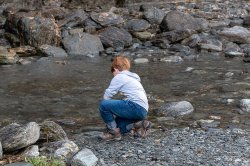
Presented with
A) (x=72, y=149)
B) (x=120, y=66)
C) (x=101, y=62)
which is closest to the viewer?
(x=72, y=149)

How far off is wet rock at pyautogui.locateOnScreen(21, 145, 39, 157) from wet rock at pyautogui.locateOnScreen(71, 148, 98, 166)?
Answer: 2.33ft

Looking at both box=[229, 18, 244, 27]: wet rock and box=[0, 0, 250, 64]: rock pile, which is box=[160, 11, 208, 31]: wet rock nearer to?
box=[0, 0, 250, 64]: rock pile

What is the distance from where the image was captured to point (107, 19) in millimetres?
23703

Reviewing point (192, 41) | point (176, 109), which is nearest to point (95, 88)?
point (176, 109)

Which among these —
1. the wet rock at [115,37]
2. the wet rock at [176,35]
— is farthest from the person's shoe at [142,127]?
the wet rock at [176,35]

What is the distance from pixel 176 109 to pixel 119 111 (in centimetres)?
269

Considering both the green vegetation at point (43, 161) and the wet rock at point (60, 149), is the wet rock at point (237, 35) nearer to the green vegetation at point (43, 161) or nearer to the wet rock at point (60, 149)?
the wet rock at point (60, 149)

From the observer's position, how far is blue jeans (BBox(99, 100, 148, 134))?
8.41 m

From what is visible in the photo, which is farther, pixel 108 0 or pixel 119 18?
pixel 108 0

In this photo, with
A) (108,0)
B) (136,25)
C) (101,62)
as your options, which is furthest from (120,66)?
(108,0)

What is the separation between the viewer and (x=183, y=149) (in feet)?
26.2

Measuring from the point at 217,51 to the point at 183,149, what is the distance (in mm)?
12154

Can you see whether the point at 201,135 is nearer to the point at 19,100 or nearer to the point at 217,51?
the point at 19,100

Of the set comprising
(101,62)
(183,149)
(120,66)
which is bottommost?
(101,62)
